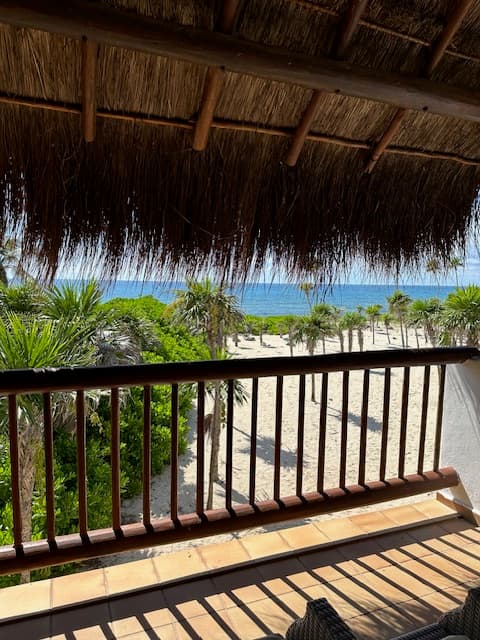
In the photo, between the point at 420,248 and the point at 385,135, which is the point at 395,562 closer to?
the point at 420,248

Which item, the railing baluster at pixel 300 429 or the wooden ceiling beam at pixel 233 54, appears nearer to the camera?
the wooden ceiling beam at pixel 233 54

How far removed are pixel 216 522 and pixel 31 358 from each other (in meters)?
3.82

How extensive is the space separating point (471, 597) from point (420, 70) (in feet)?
5.65

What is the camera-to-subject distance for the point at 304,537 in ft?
7.22

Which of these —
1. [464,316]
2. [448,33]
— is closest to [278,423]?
[448,33]

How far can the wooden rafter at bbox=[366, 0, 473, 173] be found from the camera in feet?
5.04

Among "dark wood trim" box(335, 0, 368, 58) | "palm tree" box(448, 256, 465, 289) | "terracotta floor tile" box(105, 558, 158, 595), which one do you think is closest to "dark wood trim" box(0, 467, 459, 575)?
"terracotta floor tile" box(105, 558, 158, 595)

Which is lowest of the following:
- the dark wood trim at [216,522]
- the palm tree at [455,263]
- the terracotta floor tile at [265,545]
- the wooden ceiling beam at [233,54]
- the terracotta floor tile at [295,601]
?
the terracotta floor tile at [295,601]

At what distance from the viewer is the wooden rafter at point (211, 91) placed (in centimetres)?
136

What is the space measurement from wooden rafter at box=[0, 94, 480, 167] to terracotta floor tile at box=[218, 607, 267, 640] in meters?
1.86

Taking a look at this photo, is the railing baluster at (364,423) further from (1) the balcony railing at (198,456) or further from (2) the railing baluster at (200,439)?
(2) the railing baluster at (200,439)

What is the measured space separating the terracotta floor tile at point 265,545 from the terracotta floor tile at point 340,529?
0.77ft

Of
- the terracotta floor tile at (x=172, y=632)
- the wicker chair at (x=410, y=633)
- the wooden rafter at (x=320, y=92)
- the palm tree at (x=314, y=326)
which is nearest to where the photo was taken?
the wicker chair at (x=410, y=633)

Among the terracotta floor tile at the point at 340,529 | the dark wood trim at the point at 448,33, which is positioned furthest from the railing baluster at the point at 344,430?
the dark wood trim at the point at 448,33
